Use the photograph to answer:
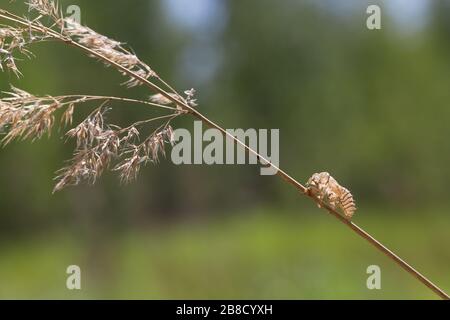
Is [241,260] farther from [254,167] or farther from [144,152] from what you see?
[144,152]

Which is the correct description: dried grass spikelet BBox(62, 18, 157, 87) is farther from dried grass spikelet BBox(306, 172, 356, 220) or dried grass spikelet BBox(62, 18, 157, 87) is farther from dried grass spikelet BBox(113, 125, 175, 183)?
dried grass spikelet BBox(306, 172, 356, 220)

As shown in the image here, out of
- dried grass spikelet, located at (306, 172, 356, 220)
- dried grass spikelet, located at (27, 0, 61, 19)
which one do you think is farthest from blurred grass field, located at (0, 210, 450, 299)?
dried grass spikelet, located at (27, 0, 61, 19)

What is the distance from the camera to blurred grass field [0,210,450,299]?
656 cm

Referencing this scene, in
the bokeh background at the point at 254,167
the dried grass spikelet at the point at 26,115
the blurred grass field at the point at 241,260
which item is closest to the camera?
the dried grass spikelet at the point at 26,115

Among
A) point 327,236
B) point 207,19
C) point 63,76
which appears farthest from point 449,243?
point 63,76

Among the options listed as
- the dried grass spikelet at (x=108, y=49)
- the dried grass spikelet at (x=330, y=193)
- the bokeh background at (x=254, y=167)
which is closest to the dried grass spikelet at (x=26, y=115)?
the dried grass spikelet at (x=108, y=49)

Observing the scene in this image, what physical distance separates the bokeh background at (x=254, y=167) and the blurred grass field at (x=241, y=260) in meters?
0.04

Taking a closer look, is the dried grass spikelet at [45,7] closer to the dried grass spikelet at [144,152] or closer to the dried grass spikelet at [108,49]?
the dried grass spikelet at [108,49]

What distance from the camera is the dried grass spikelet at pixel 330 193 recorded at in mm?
966

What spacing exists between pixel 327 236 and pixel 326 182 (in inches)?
397

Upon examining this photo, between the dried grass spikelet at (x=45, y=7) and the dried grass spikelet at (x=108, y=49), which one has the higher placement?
the dried grass spikelet at (x=45, y=7)

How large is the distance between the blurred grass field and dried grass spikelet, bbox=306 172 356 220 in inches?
193

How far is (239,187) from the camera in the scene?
12.8 meters

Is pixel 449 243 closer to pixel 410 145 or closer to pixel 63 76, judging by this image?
pixel 410 145
